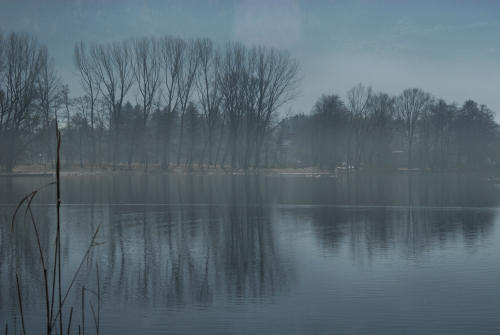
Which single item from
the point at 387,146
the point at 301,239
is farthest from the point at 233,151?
the point at 301,239

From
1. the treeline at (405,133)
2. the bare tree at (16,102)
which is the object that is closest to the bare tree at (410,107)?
the treeline at (405,133)

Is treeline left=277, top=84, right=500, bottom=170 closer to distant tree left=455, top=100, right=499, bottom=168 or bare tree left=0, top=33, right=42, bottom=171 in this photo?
distant tree left=455, top=100, right=499, bottom=168

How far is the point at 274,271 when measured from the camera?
31.3ft

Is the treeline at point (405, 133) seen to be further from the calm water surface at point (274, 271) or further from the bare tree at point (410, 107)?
the calm water surface at point (274, 271)

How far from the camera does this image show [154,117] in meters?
74.3

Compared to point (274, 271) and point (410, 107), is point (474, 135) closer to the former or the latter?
point (410, 107)

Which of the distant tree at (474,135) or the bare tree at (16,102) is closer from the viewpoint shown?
the bare tree at (16,102)

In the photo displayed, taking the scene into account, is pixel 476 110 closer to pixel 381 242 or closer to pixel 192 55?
pixel 192 55

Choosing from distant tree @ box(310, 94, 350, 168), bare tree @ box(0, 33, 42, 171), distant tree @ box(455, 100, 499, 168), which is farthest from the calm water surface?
distant tree @ box(455, 100, 499, 168)

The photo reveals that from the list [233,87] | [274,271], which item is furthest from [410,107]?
[274,271]

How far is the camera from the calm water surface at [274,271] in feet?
22.0

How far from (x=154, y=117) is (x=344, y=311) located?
69.6 metres

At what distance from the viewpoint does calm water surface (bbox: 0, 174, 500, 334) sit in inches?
264

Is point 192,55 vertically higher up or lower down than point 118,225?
higher up
